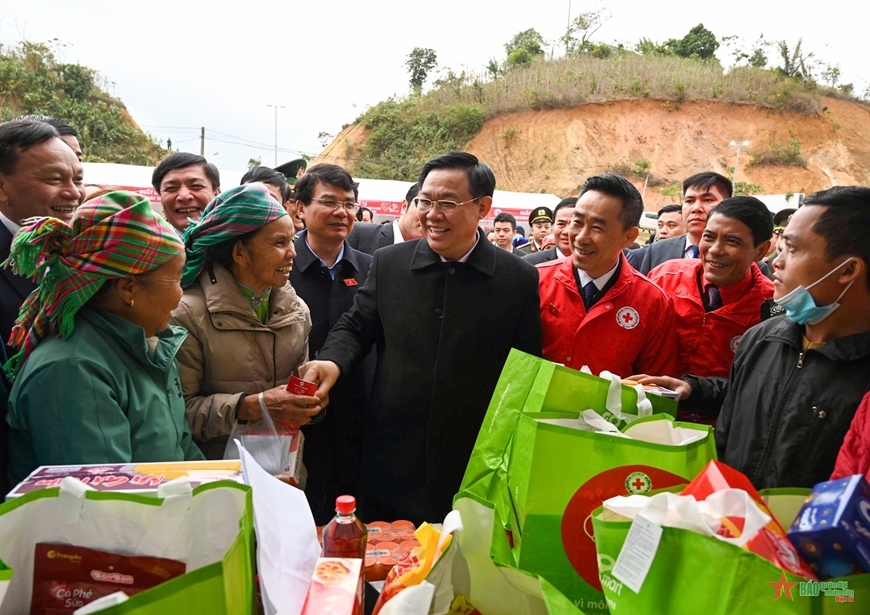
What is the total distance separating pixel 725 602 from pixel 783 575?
0.09 metres

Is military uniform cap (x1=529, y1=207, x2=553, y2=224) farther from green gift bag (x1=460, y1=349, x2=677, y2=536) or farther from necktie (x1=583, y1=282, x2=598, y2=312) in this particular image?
green gift bag (x1=460, y1=349, x2=677, y2=536)

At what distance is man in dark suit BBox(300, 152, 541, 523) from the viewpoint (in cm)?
241

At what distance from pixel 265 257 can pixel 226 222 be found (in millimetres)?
189

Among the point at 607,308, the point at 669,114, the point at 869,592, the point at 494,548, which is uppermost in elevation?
the point at 669,114

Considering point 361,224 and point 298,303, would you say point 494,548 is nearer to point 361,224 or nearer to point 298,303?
point 298,303

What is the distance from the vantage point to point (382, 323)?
255 centimetres

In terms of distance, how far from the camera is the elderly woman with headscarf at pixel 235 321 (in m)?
2.00

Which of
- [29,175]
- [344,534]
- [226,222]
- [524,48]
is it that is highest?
[524,48]

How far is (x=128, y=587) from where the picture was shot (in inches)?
36.6

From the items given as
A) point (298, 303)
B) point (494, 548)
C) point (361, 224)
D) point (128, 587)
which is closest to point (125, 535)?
point (128, 587)

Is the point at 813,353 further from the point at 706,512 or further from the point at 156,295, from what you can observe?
the point at 156,295

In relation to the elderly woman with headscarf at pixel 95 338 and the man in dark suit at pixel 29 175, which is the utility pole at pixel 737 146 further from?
the elderly woman with headscarf at pixel 95 338

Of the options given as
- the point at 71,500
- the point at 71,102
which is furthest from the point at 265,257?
the point at 71,102

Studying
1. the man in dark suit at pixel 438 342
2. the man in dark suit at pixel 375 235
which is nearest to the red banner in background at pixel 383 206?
the man in dark suit at pixel 375 235
